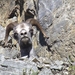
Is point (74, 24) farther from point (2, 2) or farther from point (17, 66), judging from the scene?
point (2, 2)

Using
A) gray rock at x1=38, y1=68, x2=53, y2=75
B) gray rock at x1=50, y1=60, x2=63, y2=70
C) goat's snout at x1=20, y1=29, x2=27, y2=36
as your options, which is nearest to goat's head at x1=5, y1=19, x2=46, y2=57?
goat's snout at x1=20, y1=29, x2=27, y2=36

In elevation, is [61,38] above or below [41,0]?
below

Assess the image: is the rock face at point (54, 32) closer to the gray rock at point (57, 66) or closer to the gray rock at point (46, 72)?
the gray rock at point (57, 66)

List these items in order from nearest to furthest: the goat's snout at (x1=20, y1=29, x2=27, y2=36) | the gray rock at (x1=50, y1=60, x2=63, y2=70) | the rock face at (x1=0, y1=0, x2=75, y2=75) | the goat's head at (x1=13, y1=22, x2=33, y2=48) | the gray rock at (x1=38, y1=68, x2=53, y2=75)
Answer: the gray rock at (x1=38, y1=68, x2=53, y2=75), the gray rock at (x1=50, y1=60, x2=63, y2=70), the goat's snout at (x1=20, y1=29, x2=27, y2=36), the goat's head at (x1=13, y1=22, x2=33, y2=48), the rock face at (x1=0, y1=0, x2=75, y2=75)

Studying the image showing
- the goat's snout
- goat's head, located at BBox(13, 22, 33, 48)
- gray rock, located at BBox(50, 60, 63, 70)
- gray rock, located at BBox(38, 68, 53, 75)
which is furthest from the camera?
goat's head, located at BBox(13, 22, 33, 48)

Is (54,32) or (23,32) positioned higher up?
(23,32)

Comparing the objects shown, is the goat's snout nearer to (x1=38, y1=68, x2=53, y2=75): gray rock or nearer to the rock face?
the rock face

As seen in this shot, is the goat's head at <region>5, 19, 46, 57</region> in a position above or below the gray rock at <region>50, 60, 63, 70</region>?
above

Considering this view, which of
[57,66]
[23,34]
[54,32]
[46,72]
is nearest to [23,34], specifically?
[23,34]

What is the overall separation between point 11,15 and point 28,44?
6.32 m

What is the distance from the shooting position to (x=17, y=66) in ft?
30.6

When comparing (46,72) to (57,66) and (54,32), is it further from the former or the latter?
(54,32)

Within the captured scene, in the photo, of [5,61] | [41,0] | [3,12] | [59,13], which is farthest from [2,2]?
[5,61]

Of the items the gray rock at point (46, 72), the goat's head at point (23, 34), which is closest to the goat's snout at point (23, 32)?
the goat's head at point (23, 34)
